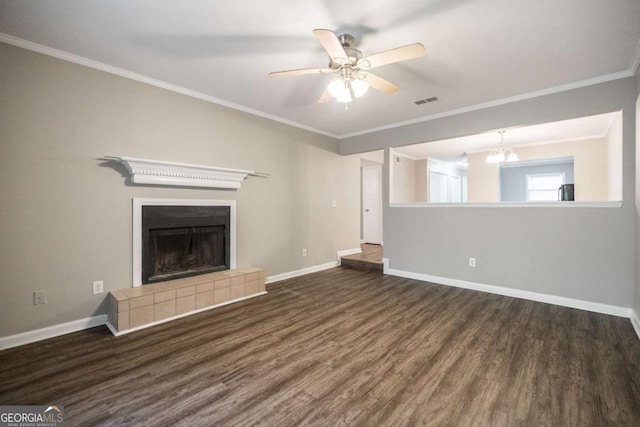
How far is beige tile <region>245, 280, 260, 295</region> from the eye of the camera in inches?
138

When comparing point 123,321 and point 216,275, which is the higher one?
point 216,275

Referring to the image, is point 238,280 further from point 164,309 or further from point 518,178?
point 518,178

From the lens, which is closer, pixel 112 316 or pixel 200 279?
pixel 112 316

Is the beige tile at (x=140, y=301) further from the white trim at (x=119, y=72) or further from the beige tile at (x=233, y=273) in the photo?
the white trim at (x=119, y=72)

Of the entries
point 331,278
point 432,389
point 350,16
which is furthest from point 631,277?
point 350,16

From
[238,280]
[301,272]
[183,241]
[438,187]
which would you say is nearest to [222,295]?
[238,280]

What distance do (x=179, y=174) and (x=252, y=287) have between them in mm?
1620

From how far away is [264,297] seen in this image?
139 inches

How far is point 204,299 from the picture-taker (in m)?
3.10

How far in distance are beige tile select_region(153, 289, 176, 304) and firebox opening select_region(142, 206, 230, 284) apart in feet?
1.27

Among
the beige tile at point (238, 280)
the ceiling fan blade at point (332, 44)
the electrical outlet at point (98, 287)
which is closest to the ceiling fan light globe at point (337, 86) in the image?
the ceiling fan blade at point (332, 44)

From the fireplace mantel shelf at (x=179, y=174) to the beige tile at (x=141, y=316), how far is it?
1.26 m

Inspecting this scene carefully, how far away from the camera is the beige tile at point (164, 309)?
2.73m

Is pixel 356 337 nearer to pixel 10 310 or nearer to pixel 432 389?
pixel 432 389
